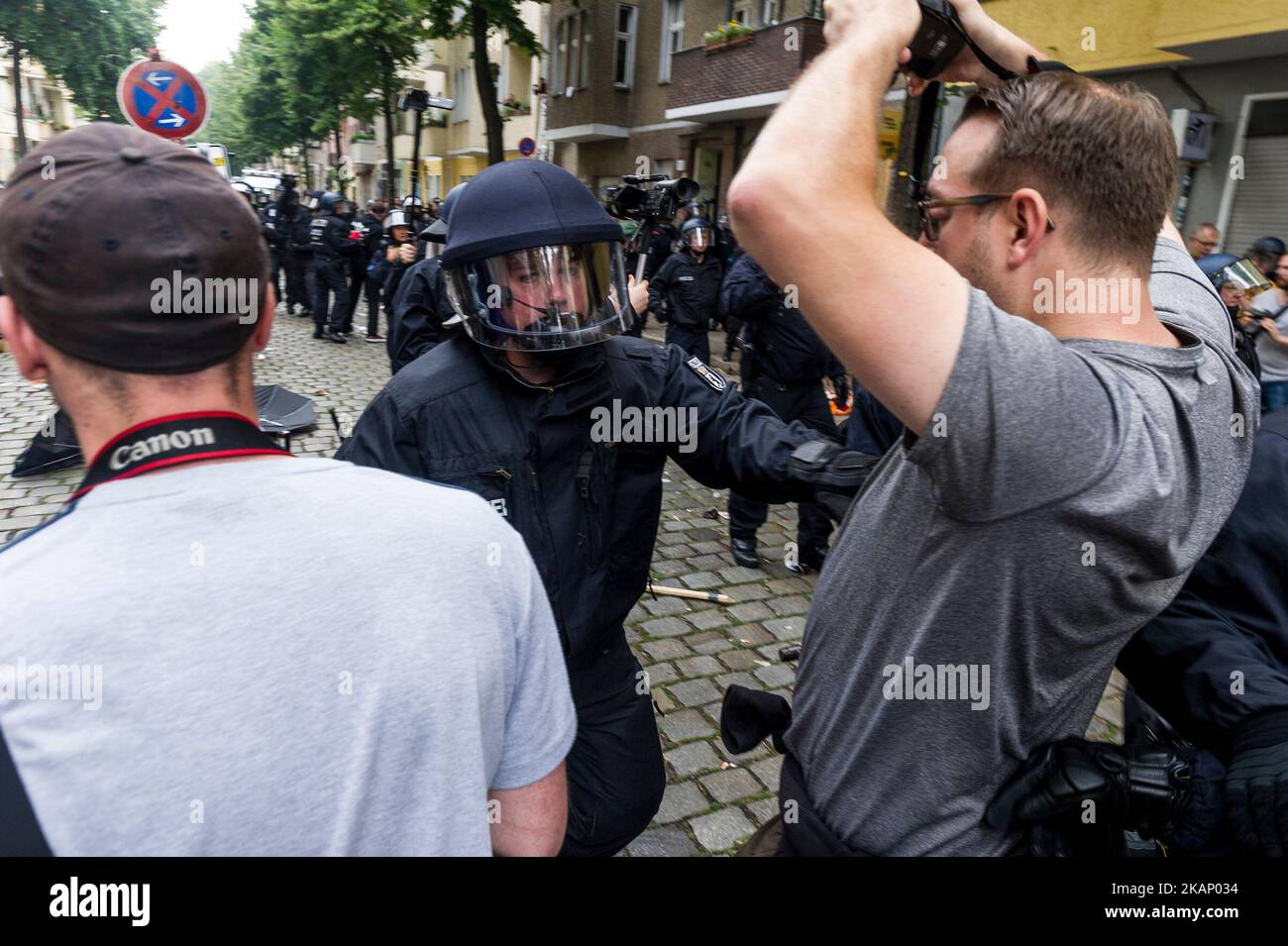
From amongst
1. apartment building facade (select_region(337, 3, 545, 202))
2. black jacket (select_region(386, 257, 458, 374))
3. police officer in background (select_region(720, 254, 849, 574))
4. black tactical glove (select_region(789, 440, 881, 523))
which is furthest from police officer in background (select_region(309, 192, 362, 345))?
apartment building facade (select_region(337, 3, 545, 202))

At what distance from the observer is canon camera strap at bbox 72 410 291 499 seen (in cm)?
89

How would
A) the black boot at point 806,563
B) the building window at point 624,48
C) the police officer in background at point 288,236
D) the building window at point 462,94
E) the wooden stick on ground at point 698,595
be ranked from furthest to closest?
the building window at point 462,94, the building window at point 624,48, the police officer in background at point 288,236, the black boot at point 806,563, the wooden stick on ground at point 698,595

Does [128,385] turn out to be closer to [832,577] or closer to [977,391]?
[977,391]

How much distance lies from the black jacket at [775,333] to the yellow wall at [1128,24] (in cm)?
661

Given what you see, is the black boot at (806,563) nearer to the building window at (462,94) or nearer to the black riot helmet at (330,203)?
the black riot helmet at (330,203)

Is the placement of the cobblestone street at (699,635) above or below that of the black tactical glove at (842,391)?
below

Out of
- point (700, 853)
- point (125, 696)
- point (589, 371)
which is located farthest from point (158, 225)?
point (700, 853)

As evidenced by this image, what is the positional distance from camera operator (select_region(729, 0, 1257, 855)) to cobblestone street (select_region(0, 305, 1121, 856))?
2.81ft

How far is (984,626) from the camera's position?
3.66 ft

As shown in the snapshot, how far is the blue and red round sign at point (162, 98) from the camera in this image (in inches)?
233

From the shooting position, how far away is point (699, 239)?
7.75 metres

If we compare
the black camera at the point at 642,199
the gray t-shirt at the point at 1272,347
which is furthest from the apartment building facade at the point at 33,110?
the gray t-shirt at the point at 1272,347

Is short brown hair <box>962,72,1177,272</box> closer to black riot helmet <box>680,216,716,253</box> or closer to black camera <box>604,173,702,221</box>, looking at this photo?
black camera <box>604,173,702,221</box>

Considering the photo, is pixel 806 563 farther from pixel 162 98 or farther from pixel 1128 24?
pixel 1128 24
